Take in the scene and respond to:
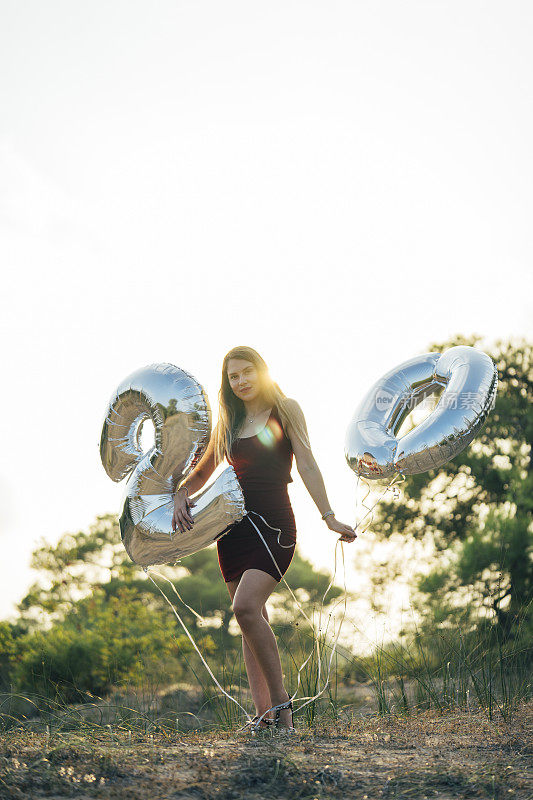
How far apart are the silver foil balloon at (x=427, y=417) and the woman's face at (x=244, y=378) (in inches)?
23.0

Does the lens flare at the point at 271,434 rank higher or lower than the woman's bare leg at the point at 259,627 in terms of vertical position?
higher

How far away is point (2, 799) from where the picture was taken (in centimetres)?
183

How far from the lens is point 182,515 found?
9.85 feet

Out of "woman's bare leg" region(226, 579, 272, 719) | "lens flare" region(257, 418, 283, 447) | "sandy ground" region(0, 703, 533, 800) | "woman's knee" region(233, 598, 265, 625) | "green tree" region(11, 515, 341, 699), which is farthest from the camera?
"green tree" region(11, 515, 341, 699)

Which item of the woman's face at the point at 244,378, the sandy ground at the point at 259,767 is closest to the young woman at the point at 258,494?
the woman's face at the point at 244,378

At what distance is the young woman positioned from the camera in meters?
2.90

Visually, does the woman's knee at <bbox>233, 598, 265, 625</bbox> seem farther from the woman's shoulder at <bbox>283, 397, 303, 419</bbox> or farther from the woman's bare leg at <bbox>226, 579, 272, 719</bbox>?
the woman's shoulder at <bbox>283, 397, 303, 419</bbox>

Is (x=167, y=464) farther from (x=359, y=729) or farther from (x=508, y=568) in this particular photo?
(x=508, y=568)

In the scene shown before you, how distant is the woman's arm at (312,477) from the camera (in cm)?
304

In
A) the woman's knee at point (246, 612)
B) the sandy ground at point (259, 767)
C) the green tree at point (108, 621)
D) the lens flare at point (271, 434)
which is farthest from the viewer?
the green tree at point (108, 621)

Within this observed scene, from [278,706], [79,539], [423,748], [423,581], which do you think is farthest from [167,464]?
[79,539]

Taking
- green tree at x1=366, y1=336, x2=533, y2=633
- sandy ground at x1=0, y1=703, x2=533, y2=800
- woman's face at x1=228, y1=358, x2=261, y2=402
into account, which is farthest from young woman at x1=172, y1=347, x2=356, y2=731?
green tree at x1=366, y1=336, x2=533, y2=633

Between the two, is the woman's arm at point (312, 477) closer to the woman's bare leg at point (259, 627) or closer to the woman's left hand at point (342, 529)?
the woman's left hand at point (342, 529)

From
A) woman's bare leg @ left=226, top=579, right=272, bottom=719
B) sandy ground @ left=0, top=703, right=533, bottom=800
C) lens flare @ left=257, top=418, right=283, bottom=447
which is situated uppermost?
lens flare @ left=257, top=418, right=283, bottom=447
